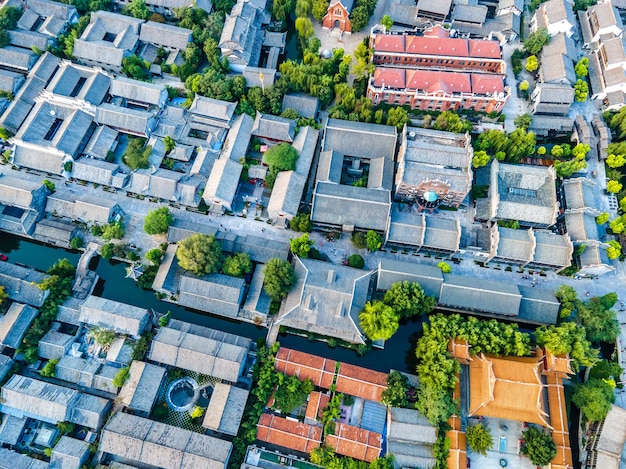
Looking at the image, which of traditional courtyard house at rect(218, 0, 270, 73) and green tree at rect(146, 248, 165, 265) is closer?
green tree at rect(146, 248, 165, 265)

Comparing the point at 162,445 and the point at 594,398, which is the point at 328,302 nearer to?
the point at 162,445

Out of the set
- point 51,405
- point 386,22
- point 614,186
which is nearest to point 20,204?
point 51,405

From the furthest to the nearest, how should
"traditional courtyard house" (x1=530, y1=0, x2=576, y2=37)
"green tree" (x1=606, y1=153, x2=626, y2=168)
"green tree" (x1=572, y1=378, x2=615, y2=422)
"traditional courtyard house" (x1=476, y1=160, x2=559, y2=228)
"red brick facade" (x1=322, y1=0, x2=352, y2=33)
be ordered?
"red brick facade" (x1=322, y1=0, x2=352, y2=33) < "traditional courtyard house" (x1=530, y1=0, x2=576, y2=37) < "green tree" (x1=606, y1=153, x2=626, y2=168) < "traditional courtyard house" (x1=476, y1=160, x2=559, y2=228) < "green tree" (x1=572, y1=378, x2=615, y2=422)

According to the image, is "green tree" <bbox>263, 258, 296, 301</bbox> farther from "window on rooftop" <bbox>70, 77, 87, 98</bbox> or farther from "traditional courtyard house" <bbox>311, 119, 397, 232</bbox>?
"window on rooftop" <bbox>70, 77, 87, 98</bbox>

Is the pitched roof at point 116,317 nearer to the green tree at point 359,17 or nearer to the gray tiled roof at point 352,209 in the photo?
the gray tiled roof at point 352,209

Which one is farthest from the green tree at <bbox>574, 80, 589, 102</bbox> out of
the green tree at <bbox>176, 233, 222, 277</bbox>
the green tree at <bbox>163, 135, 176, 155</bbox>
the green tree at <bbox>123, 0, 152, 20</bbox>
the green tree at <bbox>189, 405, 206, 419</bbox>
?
the green tree at <bbox>123, 0, 152, 20</bbox>

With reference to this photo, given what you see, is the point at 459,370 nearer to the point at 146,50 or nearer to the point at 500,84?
the point at 500,84
